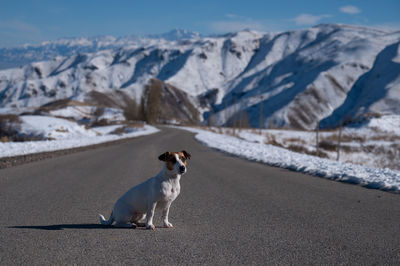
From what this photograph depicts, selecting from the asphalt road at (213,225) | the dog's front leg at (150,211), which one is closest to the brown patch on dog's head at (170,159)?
the dog's front leg at (150,211)

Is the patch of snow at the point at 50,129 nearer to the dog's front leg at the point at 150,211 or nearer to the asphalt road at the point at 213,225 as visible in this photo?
the asphalt road at the point at 213,225

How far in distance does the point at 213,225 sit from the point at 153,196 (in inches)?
47.4

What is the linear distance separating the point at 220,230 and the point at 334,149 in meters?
36.6

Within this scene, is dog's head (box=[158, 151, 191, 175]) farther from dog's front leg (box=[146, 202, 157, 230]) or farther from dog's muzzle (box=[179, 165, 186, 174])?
dog's front leg (box=[146, 202, 157, 230])

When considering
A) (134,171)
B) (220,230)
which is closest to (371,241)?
(220,230)

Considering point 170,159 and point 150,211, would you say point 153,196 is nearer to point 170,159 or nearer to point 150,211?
point 150,211

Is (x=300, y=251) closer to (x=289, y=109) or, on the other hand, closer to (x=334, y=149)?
(x=334, y=149)

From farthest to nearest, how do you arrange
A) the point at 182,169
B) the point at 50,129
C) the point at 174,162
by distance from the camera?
the point at 50,129, the point at 174,162, the point at 182,169

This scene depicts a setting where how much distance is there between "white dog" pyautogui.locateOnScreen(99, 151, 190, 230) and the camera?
5.20 m

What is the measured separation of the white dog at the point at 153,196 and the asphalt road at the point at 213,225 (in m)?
0.21

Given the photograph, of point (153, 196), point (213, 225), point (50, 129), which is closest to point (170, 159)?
point (153, 196)

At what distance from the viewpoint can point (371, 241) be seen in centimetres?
504

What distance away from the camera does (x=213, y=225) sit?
5.91 metres

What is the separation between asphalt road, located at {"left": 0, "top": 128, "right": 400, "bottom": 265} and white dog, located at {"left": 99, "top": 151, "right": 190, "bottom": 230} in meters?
0.21
